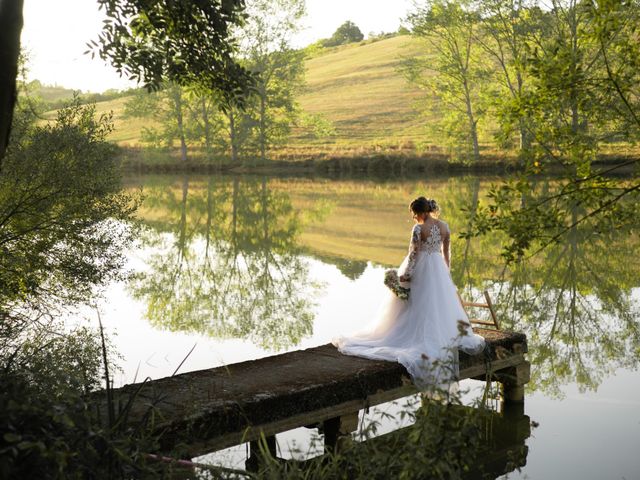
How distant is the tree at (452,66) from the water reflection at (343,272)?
45.5 ft

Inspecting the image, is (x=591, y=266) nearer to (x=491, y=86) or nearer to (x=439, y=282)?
(x=439, y=282)

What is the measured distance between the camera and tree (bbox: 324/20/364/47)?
509ft

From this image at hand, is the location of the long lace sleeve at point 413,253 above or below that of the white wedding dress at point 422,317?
above

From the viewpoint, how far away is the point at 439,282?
38.1ft

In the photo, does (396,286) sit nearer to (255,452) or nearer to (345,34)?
(255,452)

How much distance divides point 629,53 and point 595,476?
4.57m

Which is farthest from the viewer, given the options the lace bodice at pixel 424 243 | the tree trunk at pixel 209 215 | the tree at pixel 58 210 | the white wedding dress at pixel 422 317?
the tree trunk at pixel 209 215

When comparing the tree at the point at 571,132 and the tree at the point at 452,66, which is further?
the tree at the point at 452,66

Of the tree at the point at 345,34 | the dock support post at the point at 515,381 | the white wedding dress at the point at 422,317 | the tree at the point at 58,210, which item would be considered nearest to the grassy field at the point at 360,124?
the tree at the point at 58,210

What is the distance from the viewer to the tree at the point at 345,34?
509ft

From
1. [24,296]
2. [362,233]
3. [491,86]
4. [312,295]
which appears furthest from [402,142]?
[24,296]

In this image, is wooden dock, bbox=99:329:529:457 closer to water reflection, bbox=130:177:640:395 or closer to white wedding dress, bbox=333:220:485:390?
white wedding dress, bbox=333:220:485:390

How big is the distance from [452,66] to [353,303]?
42899 millimetres

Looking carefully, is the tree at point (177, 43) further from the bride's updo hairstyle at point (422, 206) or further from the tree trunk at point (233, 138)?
the tree trunk at point (233, 138)
